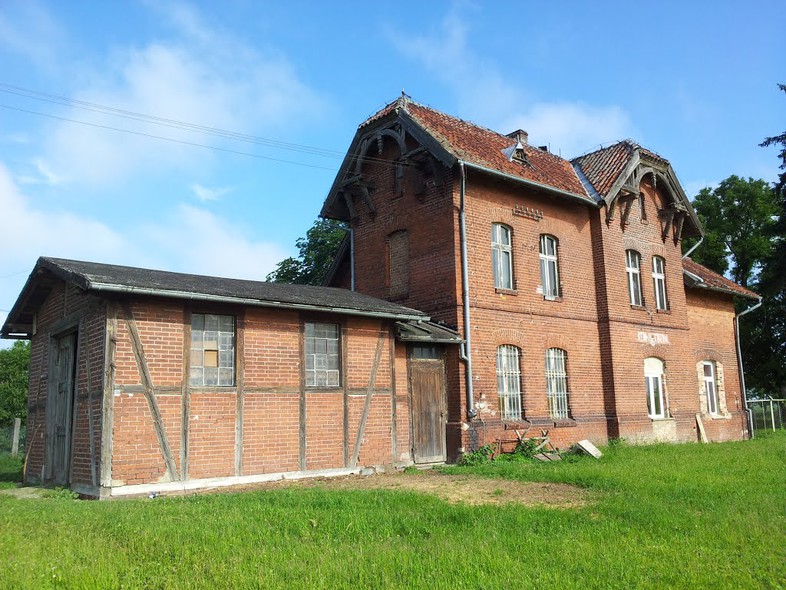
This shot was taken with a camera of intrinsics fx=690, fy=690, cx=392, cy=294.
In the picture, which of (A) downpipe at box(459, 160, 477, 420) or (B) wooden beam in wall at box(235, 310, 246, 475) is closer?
(B) wooden beam in wall at box(235, 310, 246, 475)

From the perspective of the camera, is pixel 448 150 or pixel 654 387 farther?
pixel 654 387

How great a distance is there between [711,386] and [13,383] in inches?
1279

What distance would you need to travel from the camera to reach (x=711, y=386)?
23328mm

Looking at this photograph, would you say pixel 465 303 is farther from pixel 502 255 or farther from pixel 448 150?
pixel 448 150

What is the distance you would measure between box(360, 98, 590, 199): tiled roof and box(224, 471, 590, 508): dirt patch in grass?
719 centimetres

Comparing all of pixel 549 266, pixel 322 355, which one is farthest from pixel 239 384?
pixel 549 266

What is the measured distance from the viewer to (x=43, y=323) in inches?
547

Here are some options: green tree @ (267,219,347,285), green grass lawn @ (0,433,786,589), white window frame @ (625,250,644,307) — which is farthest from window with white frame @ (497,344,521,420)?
green tree @ (267,219,347,285)

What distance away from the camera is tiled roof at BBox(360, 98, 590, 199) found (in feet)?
54.3

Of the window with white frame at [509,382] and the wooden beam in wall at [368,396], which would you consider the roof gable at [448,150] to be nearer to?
the window with white frame at [509,382]

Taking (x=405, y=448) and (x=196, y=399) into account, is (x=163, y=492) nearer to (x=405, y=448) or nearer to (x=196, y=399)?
(x=196, y=399)

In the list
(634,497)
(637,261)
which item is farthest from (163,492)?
(637,261)

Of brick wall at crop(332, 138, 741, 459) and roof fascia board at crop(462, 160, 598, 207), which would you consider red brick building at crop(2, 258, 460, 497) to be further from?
roof fascia board at crop(462, 160, 598, 207)

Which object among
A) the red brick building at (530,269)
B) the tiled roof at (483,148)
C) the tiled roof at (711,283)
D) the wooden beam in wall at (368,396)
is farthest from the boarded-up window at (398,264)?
the tiled roof at (711,283)
